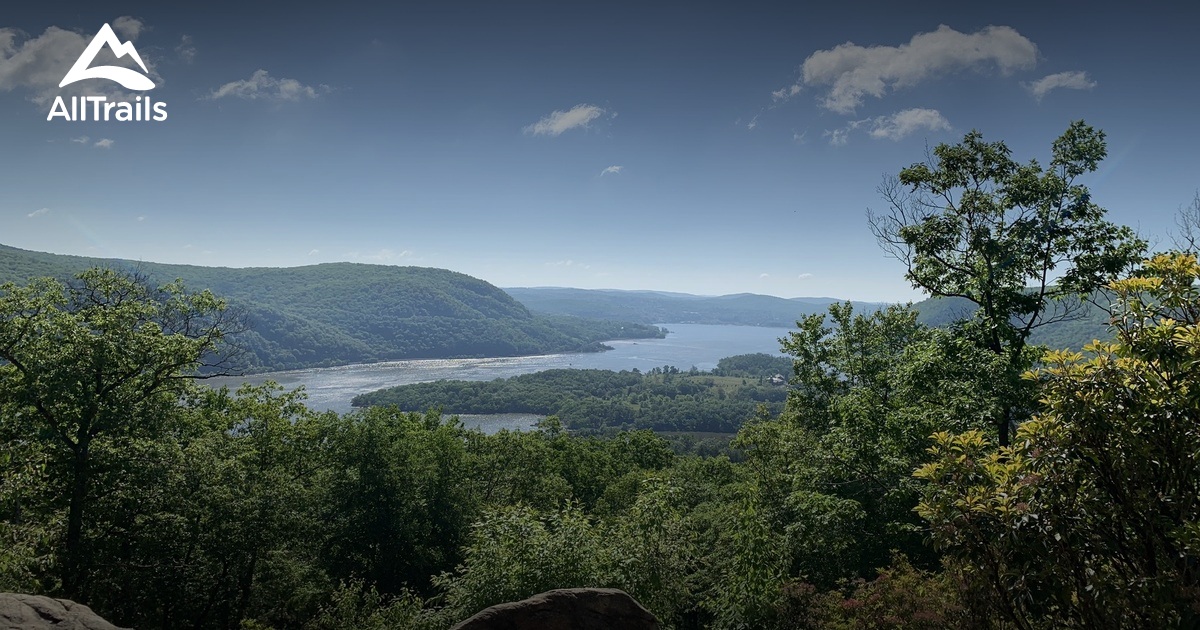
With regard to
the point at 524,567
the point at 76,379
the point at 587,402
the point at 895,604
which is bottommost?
the point at 587,402

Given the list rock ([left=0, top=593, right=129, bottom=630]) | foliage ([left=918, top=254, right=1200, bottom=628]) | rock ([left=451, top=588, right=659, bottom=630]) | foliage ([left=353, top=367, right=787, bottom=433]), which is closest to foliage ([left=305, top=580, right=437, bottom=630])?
rock ([left=451, top=588, right=659, bottom=630])

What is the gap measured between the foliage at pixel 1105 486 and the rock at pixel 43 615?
38.3ft

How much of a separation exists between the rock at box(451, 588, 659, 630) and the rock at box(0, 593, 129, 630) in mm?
5381

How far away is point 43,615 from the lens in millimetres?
8016

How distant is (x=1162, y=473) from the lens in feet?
17.9

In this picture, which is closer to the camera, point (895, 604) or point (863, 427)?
point (895, 604)

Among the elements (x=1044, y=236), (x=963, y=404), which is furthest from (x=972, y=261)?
(x=963, y=404)

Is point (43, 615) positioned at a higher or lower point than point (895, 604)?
higher

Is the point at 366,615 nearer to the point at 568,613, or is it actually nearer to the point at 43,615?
the point at 43,615

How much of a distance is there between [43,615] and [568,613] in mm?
7731

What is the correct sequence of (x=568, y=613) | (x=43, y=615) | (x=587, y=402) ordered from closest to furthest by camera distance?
1. (x=43, y=615)
2. (x=568, y=613)
3. (x=587, y=402)

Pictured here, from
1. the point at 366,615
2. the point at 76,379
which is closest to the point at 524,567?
the point at 366,615

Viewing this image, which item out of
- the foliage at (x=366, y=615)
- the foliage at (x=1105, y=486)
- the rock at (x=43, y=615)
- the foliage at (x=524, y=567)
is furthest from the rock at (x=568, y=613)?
the foliage at (x=1105, y=486)

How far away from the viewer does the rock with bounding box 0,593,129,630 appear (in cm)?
771
